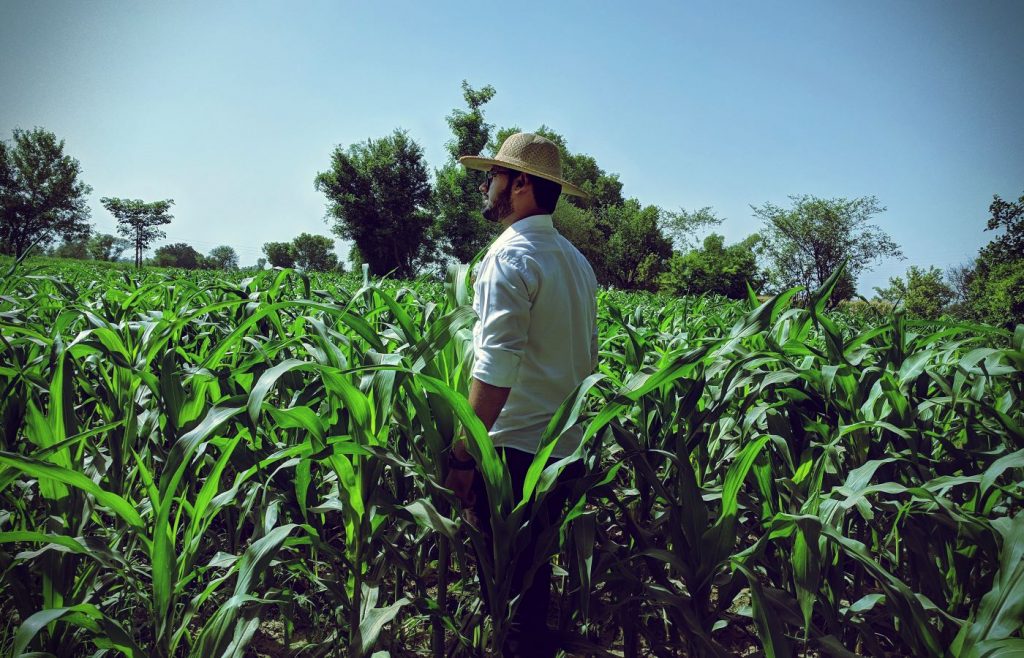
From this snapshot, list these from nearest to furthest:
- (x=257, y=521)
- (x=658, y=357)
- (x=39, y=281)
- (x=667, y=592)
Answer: (x=667, y=592), (x=257, y=521), (x=658, y=357), (x=39, y=281)

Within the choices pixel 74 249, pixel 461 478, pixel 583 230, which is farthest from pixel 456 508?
pixel 74 249

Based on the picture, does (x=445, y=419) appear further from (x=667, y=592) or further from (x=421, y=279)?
(x=421, y=279)

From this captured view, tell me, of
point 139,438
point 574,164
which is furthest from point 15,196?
point 139,438

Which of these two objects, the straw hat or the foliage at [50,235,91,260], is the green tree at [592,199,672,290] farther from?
the foliage at [50,235,91,260]

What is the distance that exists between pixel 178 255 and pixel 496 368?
3956 inches

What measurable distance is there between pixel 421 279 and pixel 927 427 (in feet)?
17.7

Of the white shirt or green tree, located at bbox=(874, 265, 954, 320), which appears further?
green tree, located at bbox=(874, 265, 954, 320)

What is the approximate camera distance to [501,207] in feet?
5.54

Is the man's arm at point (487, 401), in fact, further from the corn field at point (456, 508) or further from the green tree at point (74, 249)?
the green tree at point (74, 249)

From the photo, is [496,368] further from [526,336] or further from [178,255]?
[178,255]

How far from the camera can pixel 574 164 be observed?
53.4 meters

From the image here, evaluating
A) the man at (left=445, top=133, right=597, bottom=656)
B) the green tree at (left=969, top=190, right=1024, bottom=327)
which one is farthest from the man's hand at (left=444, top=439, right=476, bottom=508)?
the green tree at (left=969, top=190, right=1024, bottom=327)

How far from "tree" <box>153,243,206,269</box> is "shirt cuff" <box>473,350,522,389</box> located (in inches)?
3553

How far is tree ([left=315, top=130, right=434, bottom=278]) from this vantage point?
133ft
